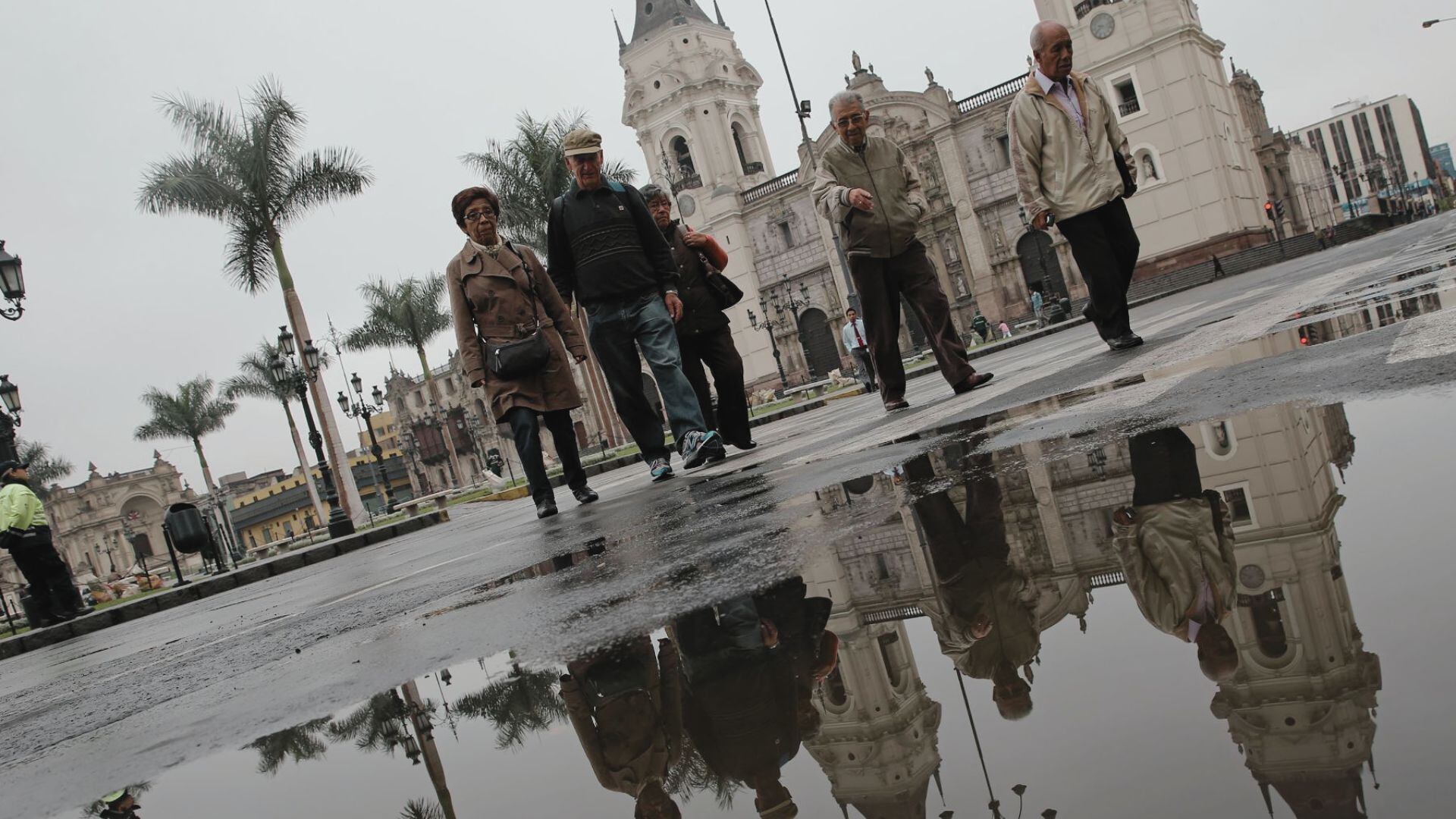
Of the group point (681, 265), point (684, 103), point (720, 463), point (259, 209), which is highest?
point (684, 103)

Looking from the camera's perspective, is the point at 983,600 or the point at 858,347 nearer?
the point at 983,600

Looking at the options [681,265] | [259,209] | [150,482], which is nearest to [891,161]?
[681,265]

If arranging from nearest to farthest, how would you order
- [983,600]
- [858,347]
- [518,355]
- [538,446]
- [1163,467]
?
[983,600] → [1163,467] → [518,355] → [538,446] → [858,347]

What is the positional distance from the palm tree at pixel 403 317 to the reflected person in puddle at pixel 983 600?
41677 mm

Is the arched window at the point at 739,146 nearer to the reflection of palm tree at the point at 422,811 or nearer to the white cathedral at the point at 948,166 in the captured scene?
the white cathedral at the point at 948,166

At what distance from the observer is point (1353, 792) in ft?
2.19

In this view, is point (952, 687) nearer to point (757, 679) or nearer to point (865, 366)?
point (757, 679)

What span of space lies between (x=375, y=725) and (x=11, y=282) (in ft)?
44.0

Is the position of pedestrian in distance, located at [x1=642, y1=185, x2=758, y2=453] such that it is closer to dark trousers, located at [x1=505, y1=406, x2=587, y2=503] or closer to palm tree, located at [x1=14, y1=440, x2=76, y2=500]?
dark trousers, located at [x1=505, y1=406, x2=587, y2=503]

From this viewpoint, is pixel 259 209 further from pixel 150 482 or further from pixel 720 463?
pixel 150 482

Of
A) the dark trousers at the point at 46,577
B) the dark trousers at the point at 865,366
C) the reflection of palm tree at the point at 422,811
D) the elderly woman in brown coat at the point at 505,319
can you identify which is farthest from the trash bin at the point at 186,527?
the reflection of palm tree at the point at 422,811

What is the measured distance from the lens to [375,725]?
5.22ft

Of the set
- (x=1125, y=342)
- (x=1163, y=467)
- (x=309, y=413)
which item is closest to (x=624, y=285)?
(x=1125, y=342)

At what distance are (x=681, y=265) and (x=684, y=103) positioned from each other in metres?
48.9
